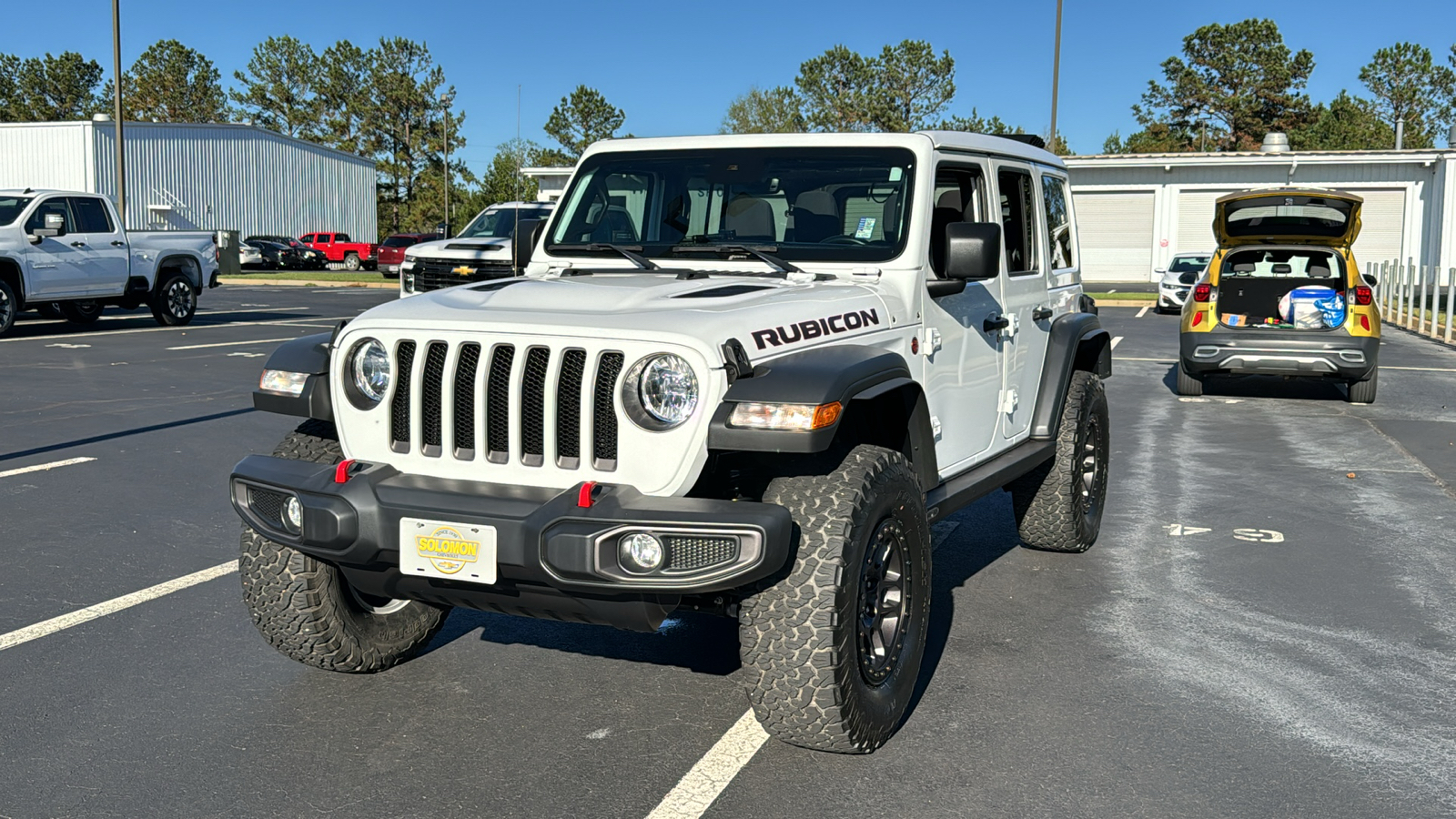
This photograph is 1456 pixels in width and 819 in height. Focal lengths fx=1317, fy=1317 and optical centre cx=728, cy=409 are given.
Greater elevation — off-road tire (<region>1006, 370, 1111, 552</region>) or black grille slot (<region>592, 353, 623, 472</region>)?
black grille slot (<region>592, 353, 623, 472</region>)

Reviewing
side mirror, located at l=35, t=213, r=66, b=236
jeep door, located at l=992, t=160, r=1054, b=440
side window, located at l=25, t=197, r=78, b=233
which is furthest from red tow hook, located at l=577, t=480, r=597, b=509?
side window, located at l=25, t=197, r=78, b=233

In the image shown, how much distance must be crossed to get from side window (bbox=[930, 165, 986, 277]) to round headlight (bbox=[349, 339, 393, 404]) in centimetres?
209

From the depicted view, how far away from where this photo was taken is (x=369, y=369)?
13.3ft

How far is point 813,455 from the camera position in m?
3.91

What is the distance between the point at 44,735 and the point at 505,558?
1728mm

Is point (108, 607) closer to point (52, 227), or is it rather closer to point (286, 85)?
point (52, 227)

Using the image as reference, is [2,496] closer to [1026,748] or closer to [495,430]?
[495,430]

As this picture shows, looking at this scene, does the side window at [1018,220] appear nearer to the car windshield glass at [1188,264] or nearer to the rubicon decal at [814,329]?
the rubicon decal at [814,329]

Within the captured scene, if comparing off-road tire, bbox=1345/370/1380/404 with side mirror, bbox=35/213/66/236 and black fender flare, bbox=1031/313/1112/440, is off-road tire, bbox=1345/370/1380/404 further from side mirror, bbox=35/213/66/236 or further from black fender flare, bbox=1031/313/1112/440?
side mirror, bbox=35/213/66/236

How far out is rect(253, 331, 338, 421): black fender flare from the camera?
162 inches

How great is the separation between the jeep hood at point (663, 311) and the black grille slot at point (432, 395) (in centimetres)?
8

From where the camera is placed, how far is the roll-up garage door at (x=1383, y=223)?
42219mm

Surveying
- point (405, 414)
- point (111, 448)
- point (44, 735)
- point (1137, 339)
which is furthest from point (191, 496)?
point (1137, 339)

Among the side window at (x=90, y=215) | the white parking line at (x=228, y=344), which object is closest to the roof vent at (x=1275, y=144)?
the white parking line at (x=228, y=344)
